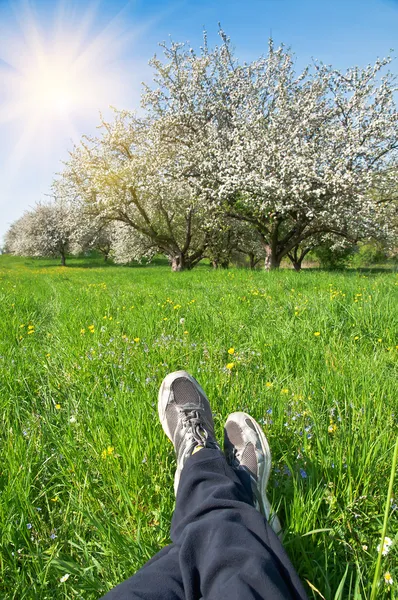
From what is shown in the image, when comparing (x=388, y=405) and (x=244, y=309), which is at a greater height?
(x=244, y=309)

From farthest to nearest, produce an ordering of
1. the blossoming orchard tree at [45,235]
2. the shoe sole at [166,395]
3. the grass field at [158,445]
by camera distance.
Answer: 1. the blossoming orchard tree at [45,235]
2. the shoe sole at [166,395]
3. the grass field at [158,445]

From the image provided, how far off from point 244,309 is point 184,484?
3544mm

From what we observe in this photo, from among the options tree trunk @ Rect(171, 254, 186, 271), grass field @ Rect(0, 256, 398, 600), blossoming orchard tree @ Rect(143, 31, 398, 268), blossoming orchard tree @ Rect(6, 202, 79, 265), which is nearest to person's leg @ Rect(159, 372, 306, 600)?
grass field @ Rect(0, 256, 398, 600)

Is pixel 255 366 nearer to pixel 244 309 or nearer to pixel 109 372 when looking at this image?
pixel 109 372

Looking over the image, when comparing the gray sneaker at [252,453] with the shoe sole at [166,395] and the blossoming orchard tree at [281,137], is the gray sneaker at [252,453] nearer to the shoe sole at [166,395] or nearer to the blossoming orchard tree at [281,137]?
the shoe sole at [166,395]

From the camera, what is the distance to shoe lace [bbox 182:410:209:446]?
1.85m

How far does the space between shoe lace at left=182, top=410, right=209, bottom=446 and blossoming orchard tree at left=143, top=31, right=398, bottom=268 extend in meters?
13.0

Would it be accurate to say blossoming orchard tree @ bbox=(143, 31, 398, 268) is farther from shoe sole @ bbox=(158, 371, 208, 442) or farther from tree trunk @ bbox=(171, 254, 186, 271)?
shoe sole @ bbox=(158, 371, 208, 442)

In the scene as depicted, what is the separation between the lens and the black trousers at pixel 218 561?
42.3 inches

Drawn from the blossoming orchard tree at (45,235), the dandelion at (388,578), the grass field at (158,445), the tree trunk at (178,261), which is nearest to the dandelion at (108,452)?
the grass field at (158,445)

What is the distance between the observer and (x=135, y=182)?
1795 centimetres

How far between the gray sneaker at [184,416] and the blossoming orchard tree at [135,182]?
48.0 ft

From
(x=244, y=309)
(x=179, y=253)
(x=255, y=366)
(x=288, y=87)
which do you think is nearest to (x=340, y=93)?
(x=288, y=87)

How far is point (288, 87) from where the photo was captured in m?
15.2
